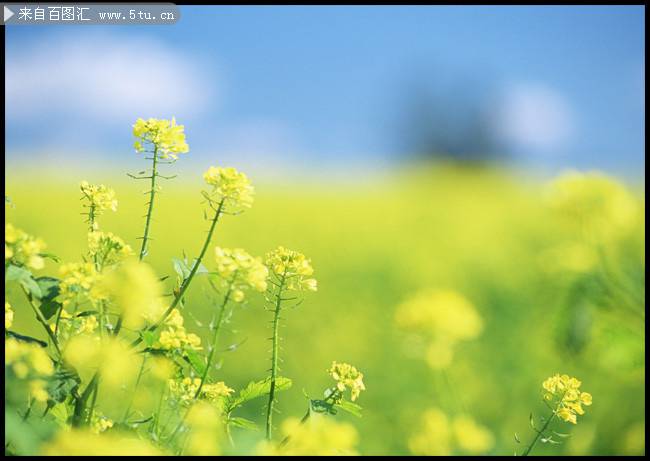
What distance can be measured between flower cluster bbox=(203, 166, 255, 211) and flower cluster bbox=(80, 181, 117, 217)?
0.74 ft

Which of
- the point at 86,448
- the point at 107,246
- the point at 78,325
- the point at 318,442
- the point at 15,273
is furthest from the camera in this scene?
the point at 78,325

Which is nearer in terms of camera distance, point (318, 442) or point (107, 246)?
point (318, 442)

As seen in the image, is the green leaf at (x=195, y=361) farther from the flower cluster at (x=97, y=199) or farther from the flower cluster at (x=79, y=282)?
the flower cluster at (x=97, y=199)

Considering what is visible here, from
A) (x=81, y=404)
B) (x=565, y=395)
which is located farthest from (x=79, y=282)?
(x=565, y=395)

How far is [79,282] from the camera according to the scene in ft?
2.95

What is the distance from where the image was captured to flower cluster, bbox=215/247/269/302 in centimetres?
92

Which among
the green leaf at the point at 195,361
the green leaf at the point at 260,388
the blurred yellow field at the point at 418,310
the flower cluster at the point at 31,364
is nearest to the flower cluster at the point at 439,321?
the blurred yellow field at the point at 418,310

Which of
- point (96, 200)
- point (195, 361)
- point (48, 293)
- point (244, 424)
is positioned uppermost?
point (96, 200)

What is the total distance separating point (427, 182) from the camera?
8227 mm

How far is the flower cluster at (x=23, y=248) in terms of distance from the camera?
94cm

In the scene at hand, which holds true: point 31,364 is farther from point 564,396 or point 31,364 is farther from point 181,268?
point 564,396

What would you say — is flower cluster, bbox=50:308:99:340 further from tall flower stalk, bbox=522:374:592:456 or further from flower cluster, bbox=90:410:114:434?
tall flower stalk, bbox=522:374:592:456

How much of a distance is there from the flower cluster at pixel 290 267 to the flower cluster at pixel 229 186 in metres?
0.11

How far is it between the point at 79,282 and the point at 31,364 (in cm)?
14
